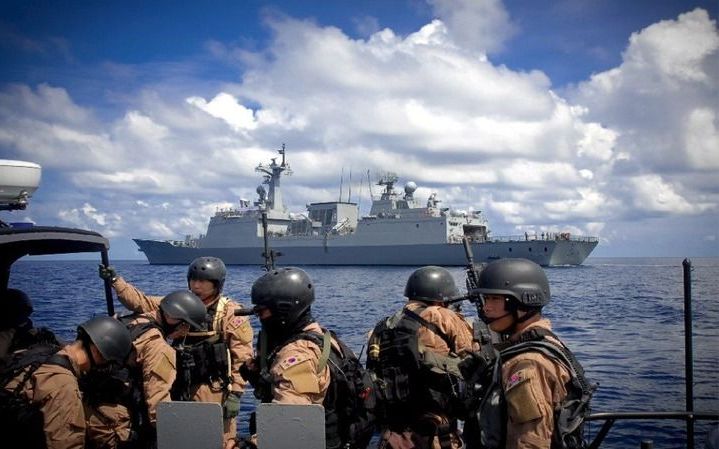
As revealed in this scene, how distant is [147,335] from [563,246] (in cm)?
6032

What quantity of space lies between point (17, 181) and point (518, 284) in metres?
3.98

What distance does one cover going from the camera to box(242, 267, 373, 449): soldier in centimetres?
273

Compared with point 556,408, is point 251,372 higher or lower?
lower

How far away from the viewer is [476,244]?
5894cm

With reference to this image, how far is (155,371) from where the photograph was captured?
3719 millimetres

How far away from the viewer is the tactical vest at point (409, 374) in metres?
3.88

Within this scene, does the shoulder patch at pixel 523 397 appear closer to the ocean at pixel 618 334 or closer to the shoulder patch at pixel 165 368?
the shoulder patch at pixel 165 368

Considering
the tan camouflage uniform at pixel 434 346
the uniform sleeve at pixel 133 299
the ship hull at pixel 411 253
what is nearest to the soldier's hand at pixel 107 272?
the uniform sleeve at pixel 133 299

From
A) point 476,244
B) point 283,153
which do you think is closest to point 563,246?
point 476,244

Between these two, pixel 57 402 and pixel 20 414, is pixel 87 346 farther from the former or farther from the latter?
pixel 20 414

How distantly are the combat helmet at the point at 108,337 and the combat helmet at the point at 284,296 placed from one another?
2.99ft

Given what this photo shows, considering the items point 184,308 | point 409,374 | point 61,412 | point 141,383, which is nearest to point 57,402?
point 61,412

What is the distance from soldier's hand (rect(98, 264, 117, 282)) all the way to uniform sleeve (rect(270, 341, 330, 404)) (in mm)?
3341

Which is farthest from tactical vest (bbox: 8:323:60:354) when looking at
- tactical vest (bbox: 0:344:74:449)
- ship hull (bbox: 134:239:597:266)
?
ship hull (bbox: 134:239:597:266)
